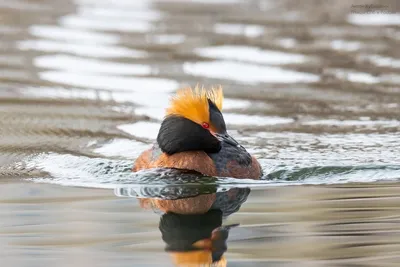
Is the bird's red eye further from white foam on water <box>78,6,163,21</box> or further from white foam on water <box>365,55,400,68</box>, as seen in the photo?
white foam on water <box>78,6,163,21</box>

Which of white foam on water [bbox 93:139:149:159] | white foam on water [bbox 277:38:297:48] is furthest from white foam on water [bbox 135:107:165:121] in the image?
white foam on water [bbox 277:38:297:48]

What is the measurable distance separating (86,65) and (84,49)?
1054 mm

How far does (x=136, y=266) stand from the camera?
23.6ft

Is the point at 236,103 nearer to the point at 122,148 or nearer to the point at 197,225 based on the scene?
the point at 122,148

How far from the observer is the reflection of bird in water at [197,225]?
295 inches

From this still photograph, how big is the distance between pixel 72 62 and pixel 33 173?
5.61m

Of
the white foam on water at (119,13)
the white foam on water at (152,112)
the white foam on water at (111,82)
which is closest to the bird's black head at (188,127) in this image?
the white foam on water at (152,112)

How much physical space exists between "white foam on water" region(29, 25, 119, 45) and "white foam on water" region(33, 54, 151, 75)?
4.12ft

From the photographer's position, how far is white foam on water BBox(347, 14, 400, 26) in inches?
760

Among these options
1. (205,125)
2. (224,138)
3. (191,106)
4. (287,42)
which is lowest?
(287,42)

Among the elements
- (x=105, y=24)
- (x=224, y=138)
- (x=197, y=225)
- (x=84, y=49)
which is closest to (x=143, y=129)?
(x=224, y=138)

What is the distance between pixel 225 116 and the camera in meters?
13.6

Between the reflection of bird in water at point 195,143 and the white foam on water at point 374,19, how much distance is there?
949 centimetres

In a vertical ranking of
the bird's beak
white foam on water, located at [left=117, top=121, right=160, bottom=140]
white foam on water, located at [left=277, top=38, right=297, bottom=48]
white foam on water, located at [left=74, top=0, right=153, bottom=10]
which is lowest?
white foam on water, located at [left=117, top=121, right=160, bottom=140]
